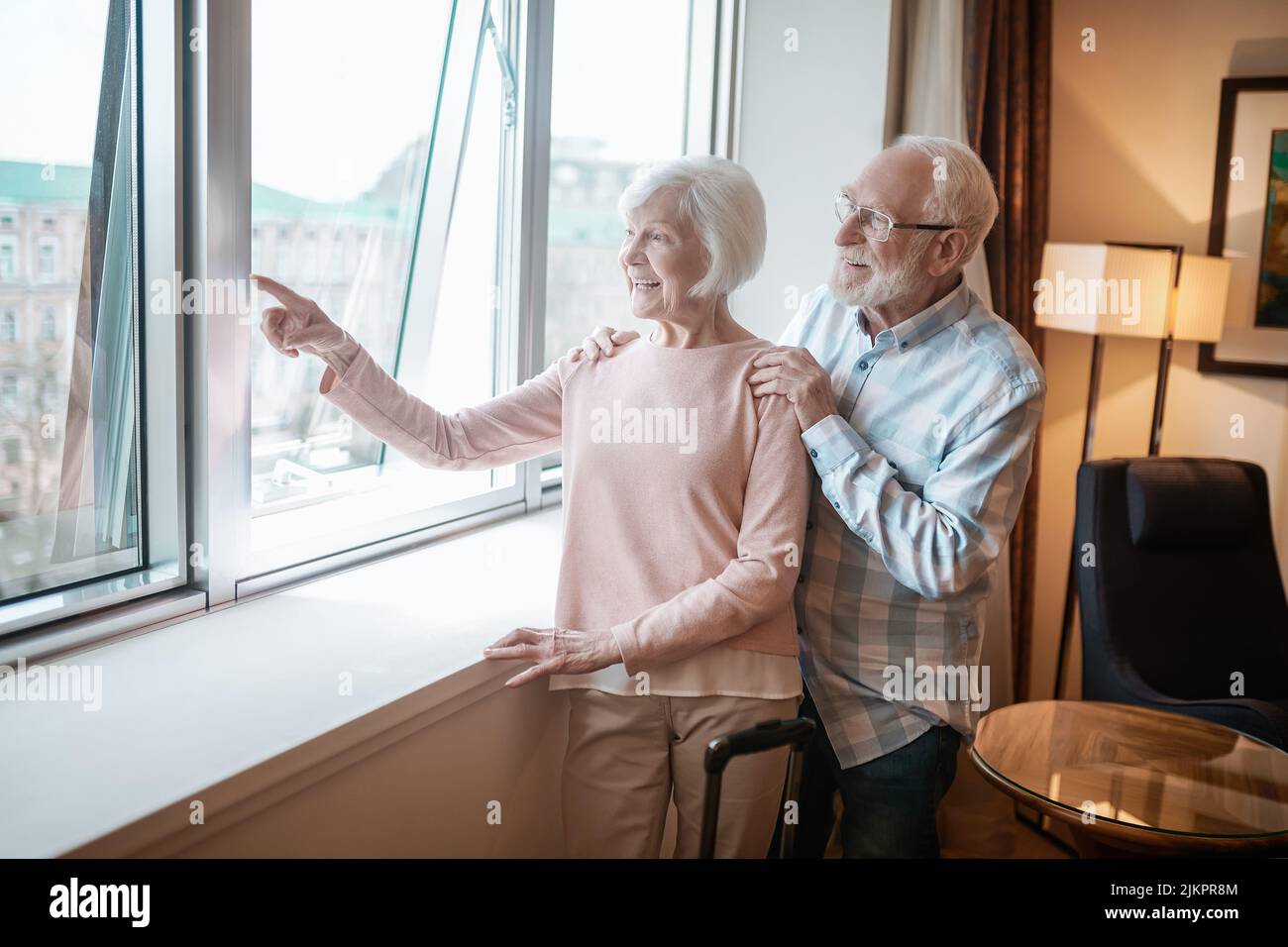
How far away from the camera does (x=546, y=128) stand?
7.97 ft

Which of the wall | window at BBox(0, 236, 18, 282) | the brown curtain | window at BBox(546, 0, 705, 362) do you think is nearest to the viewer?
window at BBox(0, 236, 18, 282)

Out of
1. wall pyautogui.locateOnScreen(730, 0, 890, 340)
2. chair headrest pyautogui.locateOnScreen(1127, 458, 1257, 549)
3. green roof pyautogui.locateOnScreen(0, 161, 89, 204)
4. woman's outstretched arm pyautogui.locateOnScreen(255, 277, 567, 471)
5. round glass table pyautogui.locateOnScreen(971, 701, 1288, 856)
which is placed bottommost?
round glass table pyautogui.locateOnScreen(971, 701, 1288, 856)

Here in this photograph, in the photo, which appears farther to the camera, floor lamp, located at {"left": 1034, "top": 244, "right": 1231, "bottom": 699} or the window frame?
floor lamp, located at {"left": 1034, "top": 244, "right": 1231, "bottom": 699}

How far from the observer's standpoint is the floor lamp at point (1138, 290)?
3.23 meters

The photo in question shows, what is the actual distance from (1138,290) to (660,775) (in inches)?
94.0

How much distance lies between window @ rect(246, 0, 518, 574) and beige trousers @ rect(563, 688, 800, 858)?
2.19 ft

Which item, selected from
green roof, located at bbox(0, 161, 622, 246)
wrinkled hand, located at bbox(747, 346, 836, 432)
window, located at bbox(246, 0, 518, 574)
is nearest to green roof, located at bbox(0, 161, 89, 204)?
green roof, located at bbox(0, 161, 622, 246)

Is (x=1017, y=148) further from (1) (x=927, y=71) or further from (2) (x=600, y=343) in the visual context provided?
(2) (x=600, y=343)

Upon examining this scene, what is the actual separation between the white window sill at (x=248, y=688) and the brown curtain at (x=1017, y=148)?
6.48 ft

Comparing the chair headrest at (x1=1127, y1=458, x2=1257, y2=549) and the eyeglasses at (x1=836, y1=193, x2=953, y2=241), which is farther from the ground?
the eyeglasses at (x1=836, y1=193, x2=953, y2=241)

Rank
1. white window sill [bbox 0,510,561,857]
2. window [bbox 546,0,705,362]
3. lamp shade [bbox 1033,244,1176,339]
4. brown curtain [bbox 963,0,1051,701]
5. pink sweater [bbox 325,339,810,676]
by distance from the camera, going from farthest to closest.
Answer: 1. lamp shade [bbox 1033,244,1176,339]
2. brown curtain [bbox 963,0,1051,701]
3. window [bbox 546,0,705,362]
4. pink sweater [bbox 325,339,810,676]
5. white window sill [bbox 0,510,561,857]

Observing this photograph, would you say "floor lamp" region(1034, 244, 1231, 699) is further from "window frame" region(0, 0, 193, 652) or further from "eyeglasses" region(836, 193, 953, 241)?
"window frame" region(0, 0, 193, 652)

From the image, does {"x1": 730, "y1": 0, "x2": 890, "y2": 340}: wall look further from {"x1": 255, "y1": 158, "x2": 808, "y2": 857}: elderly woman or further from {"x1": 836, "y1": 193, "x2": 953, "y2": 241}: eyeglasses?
{"x1": 255, "y1": 158, "x2": 808, "y2": 857}: elderly woman

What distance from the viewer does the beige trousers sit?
5.29 ft
